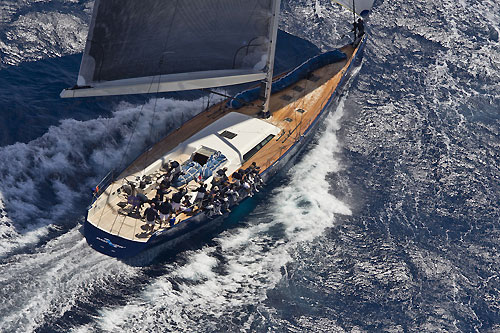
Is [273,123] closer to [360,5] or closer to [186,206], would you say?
[186,206]

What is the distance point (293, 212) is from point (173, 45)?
10.4 meters

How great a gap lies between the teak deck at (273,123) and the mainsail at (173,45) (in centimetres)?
416

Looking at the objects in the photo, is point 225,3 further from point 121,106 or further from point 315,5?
point 315,5

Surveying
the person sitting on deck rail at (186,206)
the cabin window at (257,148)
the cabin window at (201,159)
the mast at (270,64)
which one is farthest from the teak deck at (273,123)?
the cabin window at (201,159)

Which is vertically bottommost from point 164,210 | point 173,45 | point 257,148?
point 164,210

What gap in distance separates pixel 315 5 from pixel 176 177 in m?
26.0

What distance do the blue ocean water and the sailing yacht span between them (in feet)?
4.67

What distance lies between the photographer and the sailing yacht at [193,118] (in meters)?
26.2

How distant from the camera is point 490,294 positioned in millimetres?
28906

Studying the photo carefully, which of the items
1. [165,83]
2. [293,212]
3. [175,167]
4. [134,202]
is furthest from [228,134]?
[134,202]

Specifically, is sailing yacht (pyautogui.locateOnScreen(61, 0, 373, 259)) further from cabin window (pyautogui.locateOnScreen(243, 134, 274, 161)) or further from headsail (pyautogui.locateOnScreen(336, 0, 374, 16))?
headsail (pyautogui.locateOnScreen(336, 0, 374, 16))

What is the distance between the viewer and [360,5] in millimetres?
42906

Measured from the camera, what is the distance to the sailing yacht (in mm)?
26188

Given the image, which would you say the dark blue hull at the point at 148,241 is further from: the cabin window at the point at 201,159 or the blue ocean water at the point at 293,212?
the cabin window at the point at 201,159
